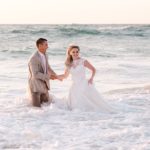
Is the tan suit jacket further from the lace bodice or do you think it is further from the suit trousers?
the lace bodice

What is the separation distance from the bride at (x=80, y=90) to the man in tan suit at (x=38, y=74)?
14.2 inches

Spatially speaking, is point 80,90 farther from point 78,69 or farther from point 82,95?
point 78,69

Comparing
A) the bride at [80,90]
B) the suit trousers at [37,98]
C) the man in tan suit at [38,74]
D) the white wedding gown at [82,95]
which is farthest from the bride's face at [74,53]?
the suit trousers at [37,98]

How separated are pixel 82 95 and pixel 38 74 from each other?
96 centimetres

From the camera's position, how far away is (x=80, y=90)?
8.70 meters

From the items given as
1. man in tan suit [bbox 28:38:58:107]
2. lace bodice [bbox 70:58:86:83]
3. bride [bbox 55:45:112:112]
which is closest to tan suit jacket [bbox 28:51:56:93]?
man in tan suit [bbox 28:38:58:107]

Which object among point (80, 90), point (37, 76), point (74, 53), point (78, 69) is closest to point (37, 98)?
point (37, 76)

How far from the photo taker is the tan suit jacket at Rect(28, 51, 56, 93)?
8562 mm

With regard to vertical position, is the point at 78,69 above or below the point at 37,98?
above

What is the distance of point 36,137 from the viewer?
659 cm

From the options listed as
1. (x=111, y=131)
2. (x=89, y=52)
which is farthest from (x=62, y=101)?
(x=89, y=52)

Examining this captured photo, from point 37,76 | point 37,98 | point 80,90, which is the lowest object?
point 37,98

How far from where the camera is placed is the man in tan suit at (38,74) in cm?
855

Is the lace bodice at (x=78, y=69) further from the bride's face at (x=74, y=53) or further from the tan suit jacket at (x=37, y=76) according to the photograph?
the tan suit jacket at (x=37, y=76)
